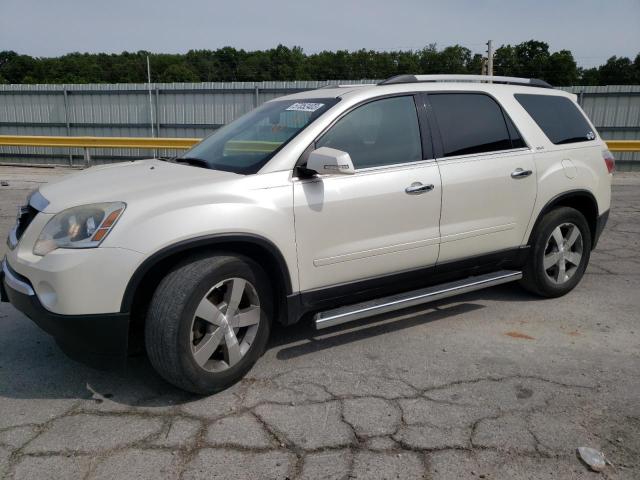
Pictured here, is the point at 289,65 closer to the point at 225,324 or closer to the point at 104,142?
the point at 104,142

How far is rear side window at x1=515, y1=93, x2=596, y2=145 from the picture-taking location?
463 centimetres

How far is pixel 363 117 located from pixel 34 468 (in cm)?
271

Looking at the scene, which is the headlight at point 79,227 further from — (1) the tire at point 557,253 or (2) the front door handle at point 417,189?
(1) the tire at point 557,253

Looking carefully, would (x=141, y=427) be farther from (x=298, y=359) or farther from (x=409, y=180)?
(x=409, y=180)

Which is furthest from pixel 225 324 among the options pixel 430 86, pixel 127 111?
pixel 127 111

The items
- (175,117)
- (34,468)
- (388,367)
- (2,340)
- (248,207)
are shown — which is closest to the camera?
(34,468)

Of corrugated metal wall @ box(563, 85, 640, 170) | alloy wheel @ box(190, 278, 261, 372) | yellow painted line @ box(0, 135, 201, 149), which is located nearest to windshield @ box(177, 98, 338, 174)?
alloy wheel @ box(190, 278, 261, 372)

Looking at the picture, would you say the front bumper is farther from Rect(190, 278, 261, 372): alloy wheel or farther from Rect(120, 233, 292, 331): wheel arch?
Rect(190, 278, 261, 372): alloy wheel

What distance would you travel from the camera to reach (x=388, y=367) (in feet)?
11.8

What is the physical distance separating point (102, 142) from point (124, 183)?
44.9 ft

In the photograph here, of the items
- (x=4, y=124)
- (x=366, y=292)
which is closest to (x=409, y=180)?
(x=366, y=292)

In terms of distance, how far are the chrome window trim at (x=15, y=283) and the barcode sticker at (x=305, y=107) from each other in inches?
79.0

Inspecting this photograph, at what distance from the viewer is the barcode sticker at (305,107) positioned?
148 inches

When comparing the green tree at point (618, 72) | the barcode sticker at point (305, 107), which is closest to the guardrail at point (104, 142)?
the barcode sticker at point (305, 107)
